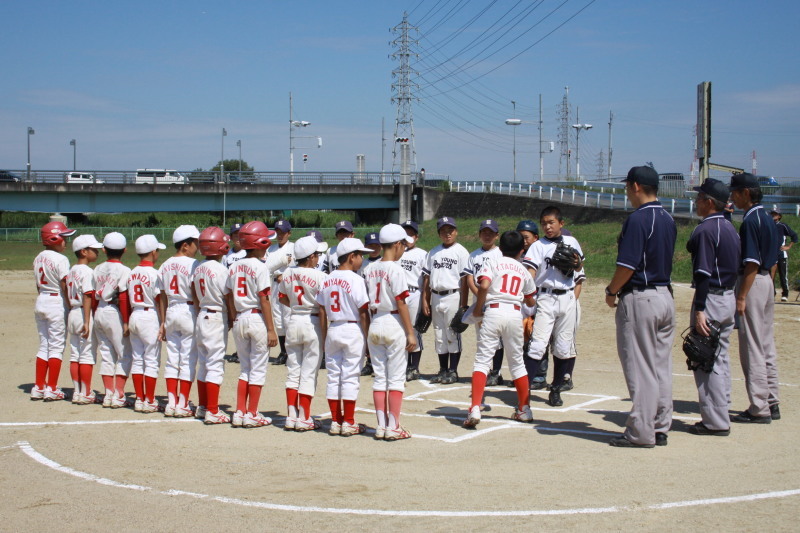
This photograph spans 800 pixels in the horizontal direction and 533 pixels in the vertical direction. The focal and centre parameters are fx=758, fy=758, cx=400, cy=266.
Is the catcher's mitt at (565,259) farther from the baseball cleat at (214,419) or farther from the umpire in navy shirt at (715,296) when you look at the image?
the baseball cleat at (214,419)

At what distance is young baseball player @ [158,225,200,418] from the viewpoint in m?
8.37

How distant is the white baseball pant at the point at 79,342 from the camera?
9.30m

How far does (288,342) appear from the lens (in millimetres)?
7961

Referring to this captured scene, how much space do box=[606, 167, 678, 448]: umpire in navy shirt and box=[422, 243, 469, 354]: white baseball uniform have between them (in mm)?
3764

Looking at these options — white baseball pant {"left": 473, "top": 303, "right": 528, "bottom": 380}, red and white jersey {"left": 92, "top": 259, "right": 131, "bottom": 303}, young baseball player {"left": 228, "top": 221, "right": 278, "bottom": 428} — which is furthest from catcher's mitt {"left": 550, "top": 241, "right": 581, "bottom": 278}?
red and white jersey {"left": 92, "top": 259, "right": 131, "bottom": 303}

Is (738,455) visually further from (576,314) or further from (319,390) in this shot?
(319,390)

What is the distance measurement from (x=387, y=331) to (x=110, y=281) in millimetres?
3567

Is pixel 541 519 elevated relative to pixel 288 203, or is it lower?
lower

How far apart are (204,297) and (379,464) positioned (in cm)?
289

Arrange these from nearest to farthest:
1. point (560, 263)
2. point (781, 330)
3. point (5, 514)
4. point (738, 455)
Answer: point (5, 514), point (738, 455), point (560, 263), point (781, 330)

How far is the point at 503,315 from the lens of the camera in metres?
7.94

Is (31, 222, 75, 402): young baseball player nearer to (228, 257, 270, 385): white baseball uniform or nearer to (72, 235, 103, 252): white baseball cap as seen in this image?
(72, 235, 103, 252): white baseball cap

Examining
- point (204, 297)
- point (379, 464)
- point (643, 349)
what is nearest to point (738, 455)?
point (643, 349)

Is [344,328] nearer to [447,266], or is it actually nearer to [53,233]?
[447,266]
